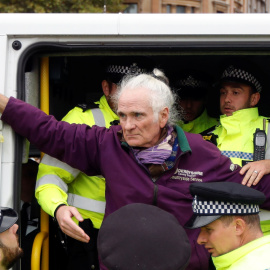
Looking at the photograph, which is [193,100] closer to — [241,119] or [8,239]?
[241,119]

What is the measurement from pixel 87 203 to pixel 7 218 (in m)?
0.67

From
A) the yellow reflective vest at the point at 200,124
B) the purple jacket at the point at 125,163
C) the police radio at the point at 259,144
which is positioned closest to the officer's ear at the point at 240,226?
the purple jacket at the point at 125,163

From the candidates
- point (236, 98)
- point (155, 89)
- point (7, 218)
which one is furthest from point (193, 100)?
point (7, 218)

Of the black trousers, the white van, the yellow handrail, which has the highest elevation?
the white van

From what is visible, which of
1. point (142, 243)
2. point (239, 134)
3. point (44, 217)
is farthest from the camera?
point (239, 134)

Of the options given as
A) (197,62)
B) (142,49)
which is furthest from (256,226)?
(197,62)

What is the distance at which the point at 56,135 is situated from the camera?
2471mm

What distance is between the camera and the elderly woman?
7.86ft

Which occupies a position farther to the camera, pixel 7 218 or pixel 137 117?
pixel 137 117

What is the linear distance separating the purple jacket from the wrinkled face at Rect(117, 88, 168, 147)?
0.06m

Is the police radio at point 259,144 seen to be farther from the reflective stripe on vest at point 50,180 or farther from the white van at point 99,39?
the reflective stripe on vest at point 50,180

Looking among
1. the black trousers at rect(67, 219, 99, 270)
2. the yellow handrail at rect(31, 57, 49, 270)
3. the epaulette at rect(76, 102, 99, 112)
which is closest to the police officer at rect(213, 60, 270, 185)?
the epaulette at rect(76, 102, 99, 112)

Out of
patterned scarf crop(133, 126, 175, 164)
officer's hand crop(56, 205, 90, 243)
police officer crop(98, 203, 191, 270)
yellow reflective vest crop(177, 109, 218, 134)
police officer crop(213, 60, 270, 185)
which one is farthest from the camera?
yellow reflective vest crop(177, 109, 218, 134)

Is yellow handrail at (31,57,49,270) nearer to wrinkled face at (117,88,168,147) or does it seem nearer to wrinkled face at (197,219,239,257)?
wrinkled face at (117,88,168,147)
